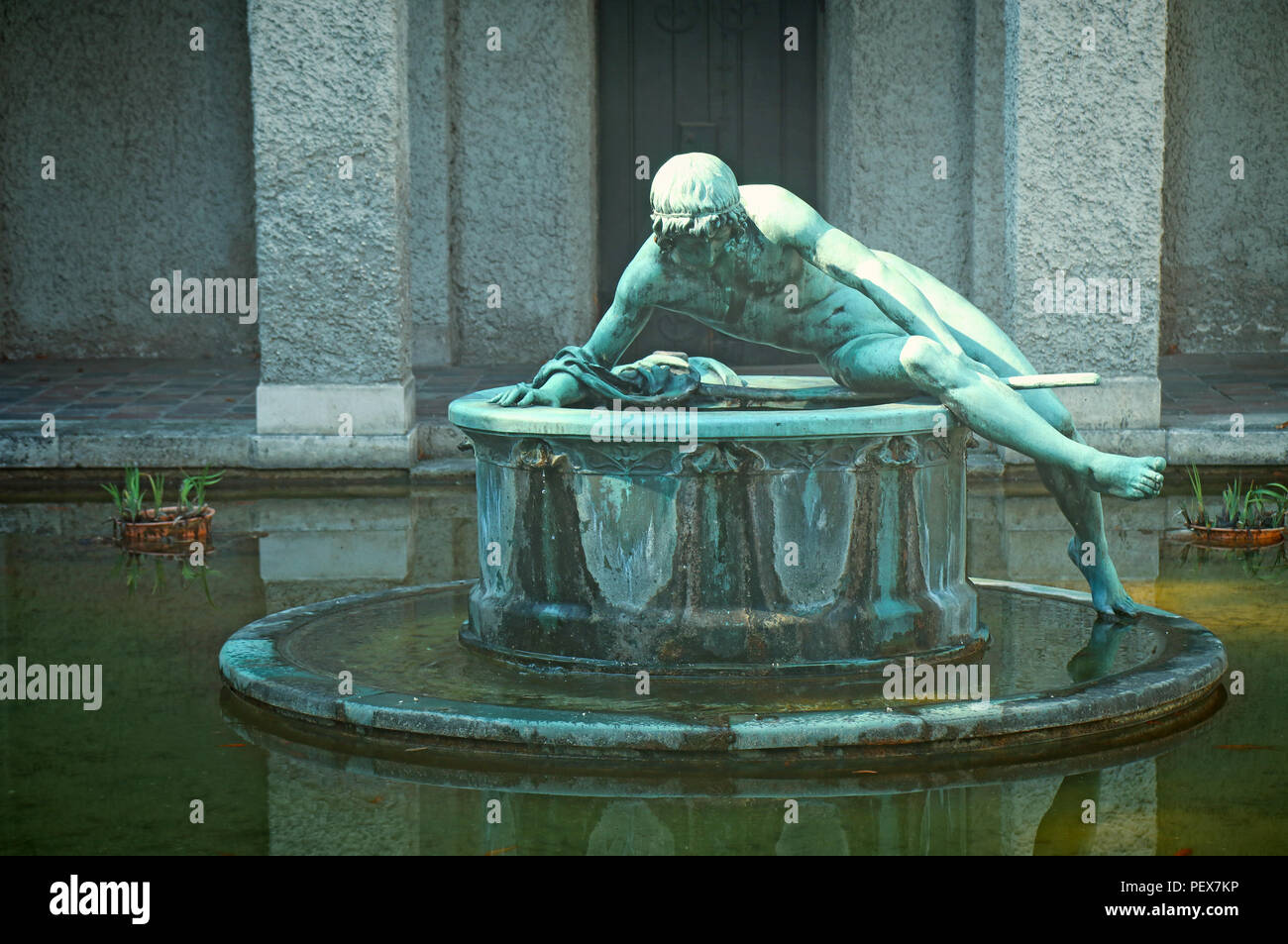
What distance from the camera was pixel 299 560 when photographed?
23.5 ft

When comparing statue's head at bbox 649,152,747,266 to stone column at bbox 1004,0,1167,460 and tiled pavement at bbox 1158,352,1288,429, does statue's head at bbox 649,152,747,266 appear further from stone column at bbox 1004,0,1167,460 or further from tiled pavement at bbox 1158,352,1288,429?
tiled pavement at bbox 1158,352,1288,429

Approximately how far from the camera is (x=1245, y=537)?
7.21 meters

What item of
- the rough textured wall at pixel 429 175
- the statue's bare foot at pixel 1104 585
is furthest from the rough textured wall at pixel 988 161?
the statue's bare foot at pixel 1104 585

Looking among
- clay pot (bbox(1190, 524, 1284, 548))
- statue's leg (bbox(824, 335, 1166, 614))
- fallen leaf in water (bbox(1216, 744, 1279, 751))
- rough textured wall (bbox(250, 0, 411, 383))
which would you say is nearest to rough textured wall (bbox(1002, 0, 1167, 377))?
clay pot (bbox(1190, 524, 1284, 548))

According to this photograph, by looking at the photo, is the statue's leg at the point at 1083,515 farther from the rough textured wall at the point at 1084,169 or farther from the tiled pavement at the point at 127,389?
the tiled pavement at the point at 127,389

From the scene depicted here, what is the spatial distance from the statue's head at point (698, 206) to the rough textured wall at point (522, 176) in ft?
22.7

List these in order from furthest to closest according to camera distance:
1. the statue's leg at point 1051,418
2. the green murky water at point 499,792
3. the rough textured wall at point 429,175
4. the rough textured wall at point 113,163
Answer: the rough textured wall at point 113,163 < the rough textured wall at point 429,175 < the statue's leg at point 1051,418 < the green murky water at point 499,792

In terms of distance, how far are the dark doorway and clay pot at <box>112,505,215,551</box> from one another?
5.17m

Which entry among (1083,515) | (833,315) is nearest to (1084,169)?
(1083,515)

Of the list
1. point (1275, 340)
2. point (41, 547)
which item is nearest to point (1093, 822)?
point (41, 547)

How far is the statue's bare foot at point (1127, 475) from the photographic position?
4844mm

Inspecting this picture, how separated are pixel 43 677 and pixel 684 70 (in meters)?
7.82

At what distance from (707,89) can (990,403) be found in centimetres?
756

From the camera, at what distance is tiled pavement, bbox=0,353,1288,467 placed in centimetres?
946
